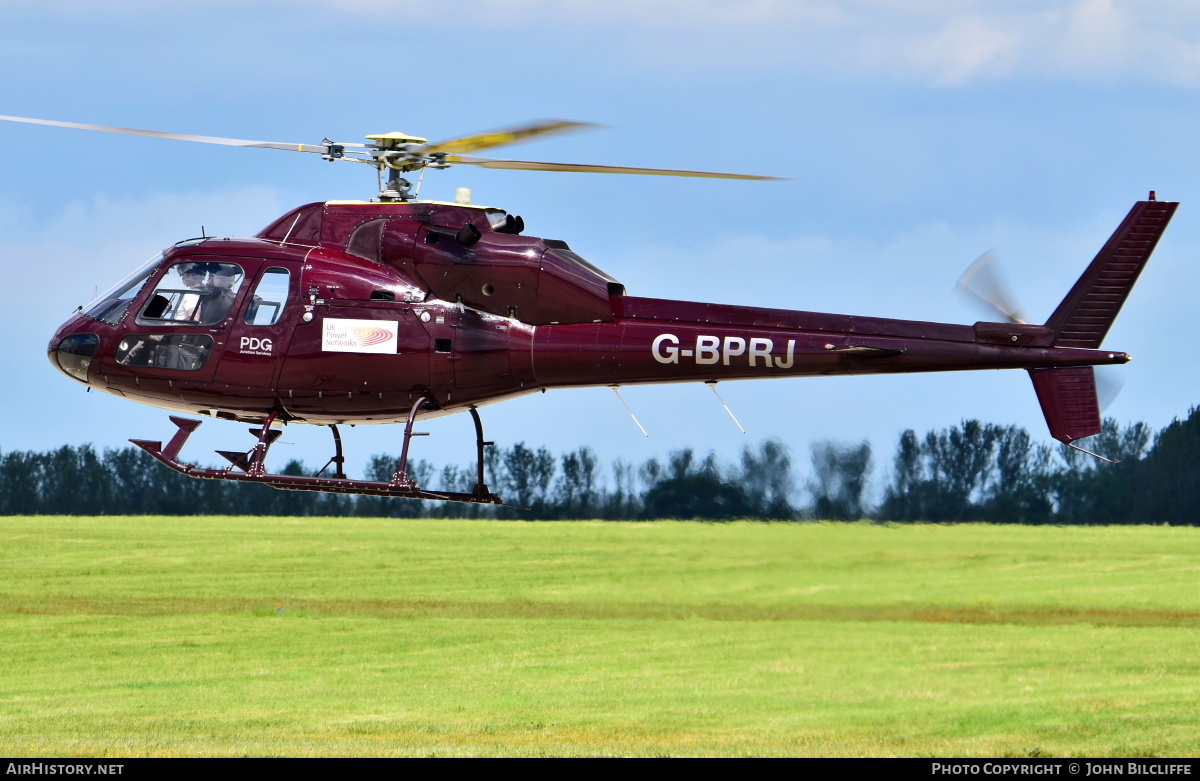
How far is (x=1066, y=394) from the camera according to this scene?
58.0 ft

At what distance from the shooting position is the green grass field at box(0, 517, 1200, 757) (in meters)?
26.4

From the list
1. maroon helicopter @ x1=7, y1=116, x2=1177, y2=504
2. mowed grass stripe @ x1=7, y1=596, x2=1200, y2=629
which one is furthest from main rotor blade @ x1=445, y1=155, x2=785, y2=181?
mowed grass stripe @ x1=7, y1=596, x2=1200, y2=629

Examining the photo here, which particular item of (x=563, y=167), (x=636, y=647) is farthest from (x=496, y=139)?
(x=636, y=647)

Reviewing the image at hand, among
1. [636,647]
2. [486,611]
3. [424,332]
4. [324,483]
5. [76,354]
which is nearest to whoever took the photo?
[324,483]

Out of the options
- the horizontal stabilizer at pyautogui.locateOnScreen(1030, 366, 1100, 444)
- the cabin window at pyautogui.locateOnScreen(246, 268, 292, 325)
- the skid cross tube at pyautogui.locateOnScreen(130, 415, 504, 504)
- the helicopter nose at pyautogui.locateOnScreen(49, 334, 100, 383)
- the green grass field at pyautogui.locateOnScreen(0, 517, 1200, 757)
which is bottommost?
the green grass field at pyautogui.locateOnScreen(0, 517, 1200, 757)

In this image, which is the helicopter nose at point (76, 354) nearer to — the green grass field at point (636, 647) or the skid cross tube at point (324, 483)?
the skid cross tube at point (324, 483)

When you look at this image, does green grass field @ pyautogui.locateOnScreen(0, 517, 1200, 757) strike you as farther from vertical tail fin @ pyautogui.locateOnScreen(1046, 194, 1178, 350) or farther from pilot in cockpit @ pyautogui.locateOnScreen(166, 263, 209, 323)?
pilot in cockpit @ pyautogui.locateOnScreen(166, 263, 209, 323)

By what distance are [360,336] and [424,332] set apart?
0.83 m

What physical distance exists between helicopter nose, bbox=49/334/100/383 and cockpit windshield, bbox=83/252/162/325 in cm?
32

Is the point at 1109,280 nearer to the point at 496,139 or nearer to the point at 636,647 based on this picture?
the point at 496,139

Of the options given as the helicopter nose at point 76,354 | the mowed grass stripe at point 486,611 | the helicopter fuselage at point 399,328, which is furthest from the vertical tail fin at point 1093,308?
the mowed grass stripe at point 486,611

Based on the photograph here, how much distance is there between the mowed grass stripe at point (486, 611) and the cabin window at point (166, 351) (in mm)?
21624

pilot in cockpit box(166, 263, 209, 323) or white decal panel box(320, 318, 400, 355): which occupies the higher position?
pilot in cockpit box(166, 263, 209, 323)
